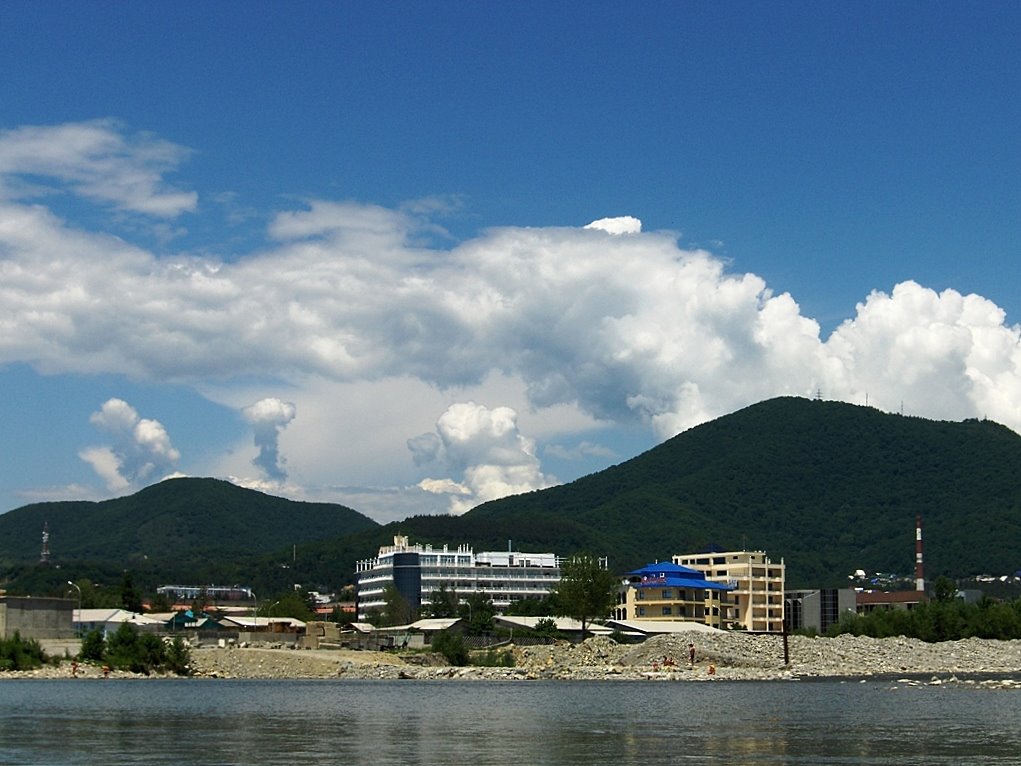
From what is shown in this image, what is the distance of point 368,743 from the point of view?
1743 inches

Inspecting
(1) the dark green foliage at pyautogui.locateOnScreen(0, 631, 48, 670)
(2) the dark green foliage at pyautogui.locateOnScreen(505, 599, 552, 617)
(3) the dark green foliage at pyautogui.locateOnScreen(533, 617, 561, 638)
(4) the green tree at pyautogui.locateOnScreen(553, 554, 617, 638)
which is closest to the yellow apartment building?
(2) the dark green foliage at pyautogui.locateOnScreen(505, 599, 552, 617)

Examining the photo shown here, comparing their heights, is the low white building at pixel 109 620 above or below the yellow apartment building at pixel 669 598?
below

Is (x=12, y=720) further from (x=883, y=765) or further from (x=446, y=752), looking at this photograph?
(x=883, y=765)

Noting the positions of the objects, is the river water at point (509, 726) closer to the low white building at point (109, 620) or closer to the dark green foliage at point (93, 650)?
the dark green foliage at point (93, 650)

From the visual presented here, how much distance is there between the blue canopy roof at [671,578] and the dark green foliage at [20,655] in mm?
85909

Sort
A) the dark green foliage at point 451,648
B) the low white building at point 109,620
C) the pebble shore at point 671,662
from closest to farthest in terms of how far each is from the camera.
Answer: the pebble shore at point 671,662 → the dark green foliage at point 451,648 → the low white building at point 109,620

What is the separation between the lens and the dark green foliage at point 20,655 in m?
112

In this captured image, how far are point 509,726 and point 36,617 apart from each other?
108 meters

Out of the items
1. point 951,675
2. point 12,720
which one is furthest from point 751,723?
point 951,675

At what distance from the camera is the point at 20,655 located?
113 metres

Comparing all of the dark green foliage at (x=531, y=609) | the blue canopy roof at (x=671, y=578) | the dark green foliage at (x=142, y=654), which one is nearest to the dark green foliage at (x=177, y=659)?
the dark green foliage at (x=142, y=654)

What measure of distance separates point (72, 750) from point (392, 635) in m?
113

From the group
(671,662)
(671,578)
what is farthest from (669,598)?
(671,662)

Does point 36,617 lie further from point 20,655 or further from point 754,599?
point 754,599
